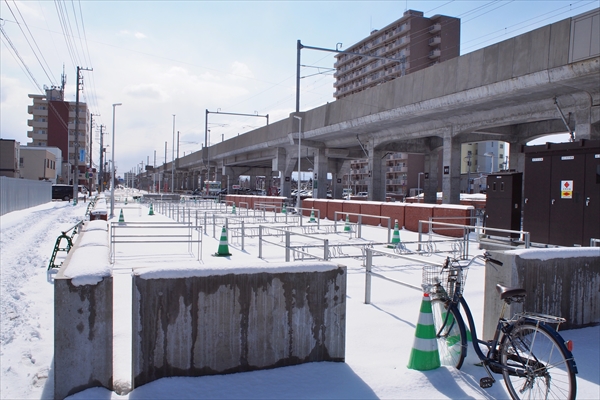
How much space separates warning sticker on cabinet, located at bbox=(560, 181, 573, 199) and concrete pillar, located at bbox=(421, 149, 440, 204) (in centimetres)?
2384

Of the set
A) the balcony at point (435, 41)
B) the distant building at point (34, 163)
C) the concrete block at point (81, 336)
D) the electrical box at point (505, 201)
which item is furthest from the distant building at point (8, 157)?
the balcony at point (435, 41)

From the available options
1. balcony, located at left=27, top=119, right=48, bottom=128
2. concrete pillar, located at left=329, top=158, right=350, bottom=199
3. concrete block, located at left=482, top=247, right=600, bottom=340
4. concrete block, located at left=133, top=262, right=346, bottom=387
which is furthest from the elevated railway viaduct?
balcony, located at left=27, top=119, right=48, bottom=128

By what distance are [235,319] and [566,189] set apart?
10940 mm

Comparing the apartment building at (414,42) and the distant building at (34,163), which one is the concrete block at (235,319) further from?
the apartment building at (414,42)

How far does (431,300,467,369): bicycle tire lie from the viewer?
472 centimetres

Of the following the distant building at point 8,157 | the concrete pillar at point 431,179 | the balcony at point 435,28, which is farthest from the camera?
the balcony at point 435,28

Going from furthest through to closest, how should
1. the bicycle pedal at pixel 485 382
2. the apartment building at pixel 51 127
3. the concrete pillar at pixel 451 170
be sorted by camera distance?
the apartment building at pixel 51 127 < the concrete pillar at pixel 451 170 < the bicycle pedal at pixel 485 382

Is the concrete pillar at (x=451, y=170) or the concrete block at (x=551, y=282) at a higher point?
the concrete pillar at (x=451, y=170)

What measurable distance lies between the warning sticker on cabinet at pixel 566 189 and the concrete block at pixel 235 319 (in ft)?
32.4

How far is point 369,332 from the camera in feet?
20.5

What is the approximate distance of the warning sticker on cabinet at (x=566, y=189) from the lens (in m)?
12.1

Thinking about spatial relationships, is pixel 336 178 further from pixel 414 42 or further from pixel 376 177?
pixel 414 42

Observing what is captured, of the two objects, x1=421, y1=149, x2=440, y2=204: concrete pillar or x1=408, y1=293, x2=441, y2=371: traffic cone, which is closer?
x1=408, y1=293, x2=441, y2=371: traffic cone

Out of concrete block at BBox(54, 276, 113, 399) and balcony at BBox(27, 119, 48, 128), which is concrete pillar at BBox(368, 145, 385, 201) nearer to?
concrete block at BBox(54, 276, 113, 399)
